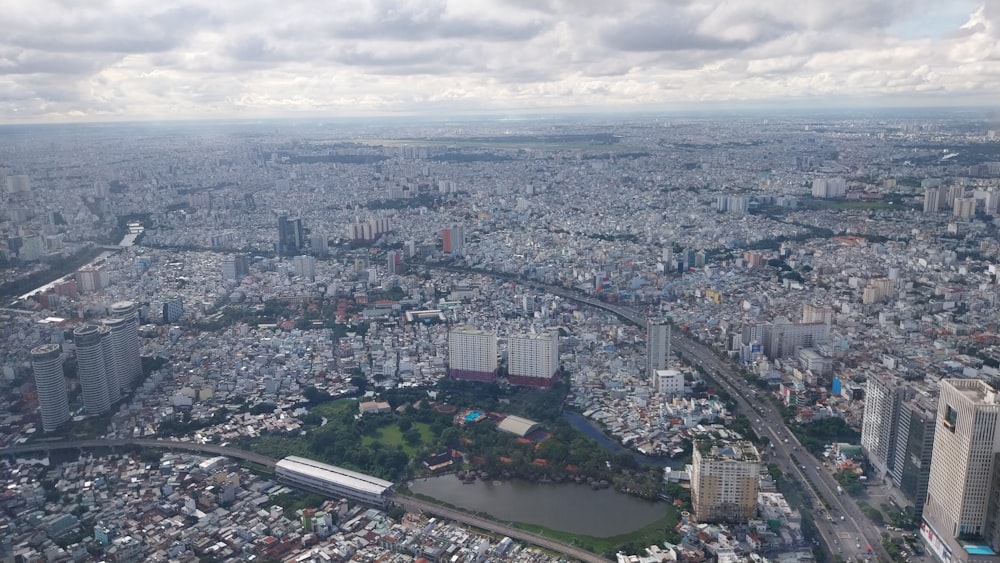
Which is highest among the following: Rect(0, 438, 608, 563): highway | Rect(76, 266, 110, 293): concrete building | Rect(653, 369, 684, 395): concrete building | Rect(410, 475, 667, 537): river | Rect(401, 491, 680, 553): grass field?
Rect(76, 266, 110, 293): concrete building

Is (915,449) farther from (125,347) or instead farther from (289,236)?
(289,236)

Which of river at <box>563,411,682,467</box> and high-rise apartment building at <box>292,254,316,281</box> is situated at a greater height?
high-rise apartment building at <box>292,254,316,281</box>

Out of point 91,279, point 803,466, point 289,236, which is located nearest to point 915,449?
point 803,466

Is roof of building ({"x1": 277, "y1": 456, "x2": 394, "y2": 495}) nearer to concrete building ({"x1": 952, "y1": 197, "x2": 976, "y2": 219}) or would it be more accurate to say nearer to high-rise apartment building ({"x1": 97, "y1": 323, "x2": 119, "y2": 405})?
high-rise apartment building ({"x1": 97, "y1": 323, "x2": 119, "y2": 405})

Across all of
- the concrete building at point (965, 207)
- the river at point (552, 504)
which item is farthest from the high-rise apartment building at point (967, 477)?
the concrete building at point (965, 207)

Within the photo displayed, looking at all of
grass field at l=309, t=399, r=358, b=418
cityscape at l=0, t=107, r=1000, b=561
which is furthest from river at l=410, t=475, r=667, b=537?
grass field at l=309, t=399, r=358, b=418

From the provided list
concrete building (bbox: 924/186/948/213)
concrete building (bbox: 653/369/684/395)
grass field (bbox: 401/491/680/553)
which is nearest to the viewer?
grass field (bbox: 401/491/680/553)

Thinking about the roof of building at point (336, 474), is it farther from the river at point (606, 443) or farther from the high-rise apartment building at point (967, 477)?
the high-rise apartment building at point (967, 477)

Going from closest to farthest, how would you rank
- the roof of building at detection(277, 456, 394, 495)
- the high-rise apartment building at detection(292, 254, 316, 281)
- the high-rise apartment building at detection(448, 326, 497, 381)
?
the roof of building at detection(277, 456, 394, 495), the high-rise apartment building at detection(448, 326, 497, 381), the high-rise apartment building at detection(292, 254, 316, 281)
